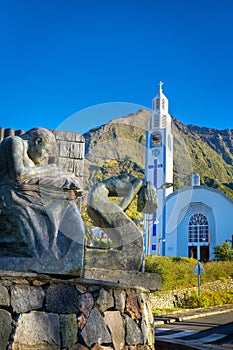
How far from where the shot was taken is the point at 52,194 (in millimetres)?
4176

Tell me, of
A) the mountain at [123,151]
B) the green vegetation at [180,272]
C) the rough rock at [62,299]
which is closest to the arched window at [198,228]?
the green vegetation at [180,272]

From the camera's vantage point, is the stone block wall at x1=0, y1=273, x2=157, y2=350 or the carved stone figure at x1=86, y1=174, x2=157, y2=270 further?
the carved stone figure at x1=86, y1=174, x2=157, y2=270

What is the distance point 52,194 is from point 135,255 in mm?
1290

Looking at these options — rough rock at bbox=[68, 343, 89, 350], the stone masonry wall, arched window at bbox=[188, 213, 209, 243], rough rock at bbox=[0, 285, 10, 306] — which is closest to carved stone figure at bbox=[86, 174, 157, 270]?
rough rock at bbox=[68, 343, 89, 350]

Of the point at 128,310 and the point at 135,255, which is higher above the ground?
the point at 135,255

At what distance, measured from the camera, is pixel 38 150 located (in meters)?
4.43

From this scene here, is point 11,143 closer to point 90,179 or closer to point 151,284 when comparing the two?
point 90,179

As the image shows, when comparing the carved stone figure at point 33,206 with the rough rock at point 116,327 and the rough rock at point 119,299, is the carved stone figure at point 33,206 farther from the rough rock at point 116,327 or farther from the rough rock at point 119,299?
the rough rock at point 116,327

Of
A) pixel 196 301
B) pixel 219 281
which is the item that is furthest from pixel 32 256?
pixel 219 281

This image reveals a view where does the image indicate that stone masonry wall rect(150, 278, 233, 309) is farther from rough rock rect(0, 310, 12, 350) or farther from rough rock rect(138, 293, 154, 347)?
rough rock rect(0, 310, 12, 350)

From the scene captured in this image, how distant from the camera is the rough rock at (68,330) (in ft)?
11.6

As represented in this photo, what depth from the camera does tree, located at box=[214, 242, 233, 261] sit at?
3738 cm

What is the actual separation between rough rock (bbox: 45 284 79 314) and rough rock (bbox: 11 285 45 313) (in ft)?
0.27

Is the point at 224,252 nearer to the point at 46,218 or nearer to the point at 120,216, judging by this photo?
the point at 120,216
